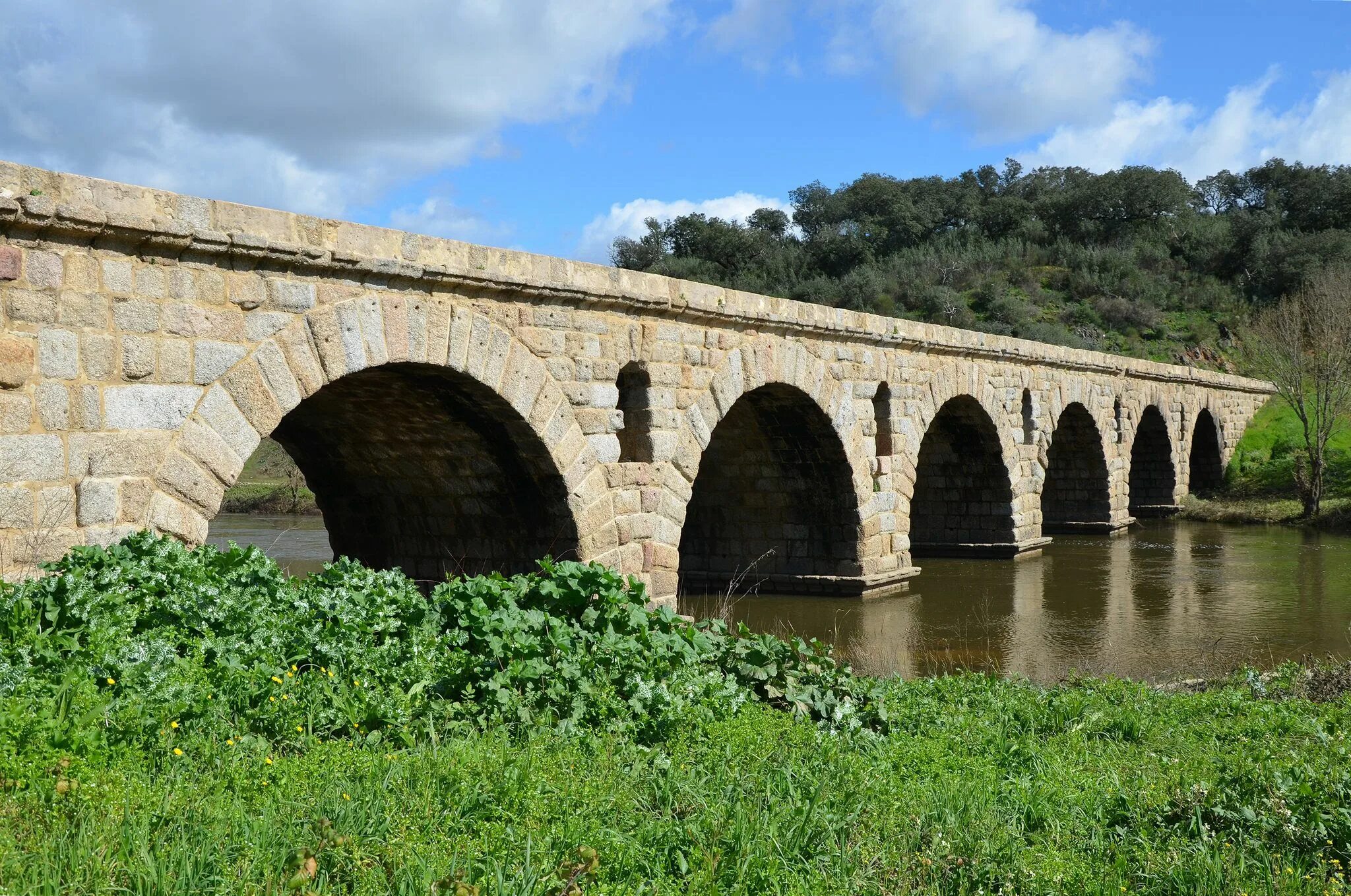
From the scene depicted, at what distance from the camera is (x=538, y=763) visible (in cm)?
431

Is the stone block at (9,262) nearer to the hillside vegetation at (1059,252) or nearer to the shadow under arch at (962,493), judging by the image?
the shadow under arch at (962,493)

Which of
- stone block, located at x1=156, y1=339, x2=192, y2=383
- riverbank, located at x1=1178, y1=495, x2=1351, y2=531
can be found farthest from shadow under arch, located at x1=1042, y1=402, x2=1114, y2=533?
stone block, located at x1=156, y1=339, x2=192, y2=383

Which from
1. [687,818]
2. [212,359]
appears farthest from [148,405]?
[687,818]

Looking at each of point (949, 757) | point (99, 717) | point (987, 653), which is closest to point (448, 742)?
point (99, 717)

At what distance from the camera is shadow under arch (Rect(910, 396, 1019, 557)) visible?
17.8 m

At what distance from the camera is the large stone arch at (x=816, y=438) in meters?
10.7

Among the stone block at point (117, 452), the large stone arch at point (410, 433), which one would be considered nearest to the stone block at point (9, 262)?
the stone block at point (117, 452)

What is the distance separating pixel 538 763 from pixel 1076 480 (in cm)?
2014

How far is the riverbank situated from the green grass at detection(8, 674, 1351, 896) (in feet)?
62.5

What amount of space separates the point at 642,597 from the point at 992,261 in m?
44.5

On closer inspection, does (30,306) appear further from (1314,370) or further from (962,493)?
(1314,370)

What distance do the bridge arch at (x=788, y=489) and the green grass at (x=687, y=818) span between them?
724cm

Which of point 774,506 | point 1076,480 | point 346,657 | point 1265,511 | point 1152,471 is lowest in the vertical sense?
point 1265,511

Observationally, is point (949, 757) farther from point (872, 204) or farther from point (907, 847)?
point (872, 204)
